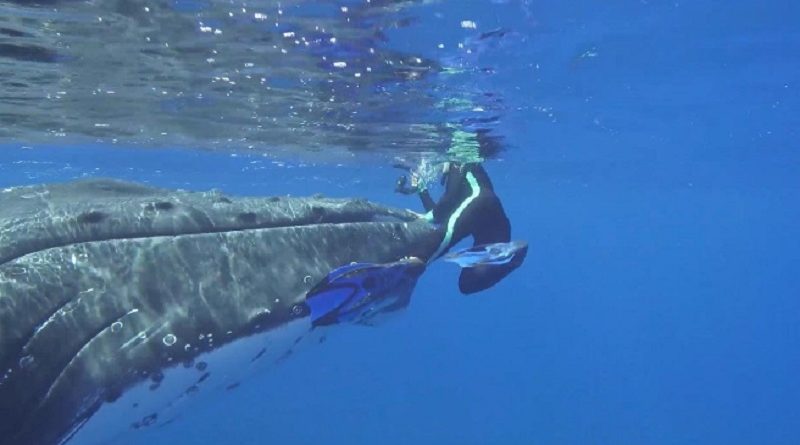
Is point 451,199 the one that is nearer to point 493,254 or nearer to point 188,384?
point 493,254

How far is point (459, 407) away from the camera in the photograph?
64.4 m

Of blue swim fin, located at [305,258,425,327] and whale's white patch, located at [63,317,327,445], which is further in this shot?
blue swim fin, located at [305,258,425,327]

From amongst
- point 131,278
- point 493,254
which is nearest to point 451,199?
point 493,254

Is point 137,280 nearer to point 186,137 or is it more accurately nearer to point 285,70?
point 285,70

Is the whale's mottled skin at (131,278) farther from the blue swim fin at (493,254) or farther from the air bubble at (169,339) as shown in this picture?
the blue swim fin at (493,254)

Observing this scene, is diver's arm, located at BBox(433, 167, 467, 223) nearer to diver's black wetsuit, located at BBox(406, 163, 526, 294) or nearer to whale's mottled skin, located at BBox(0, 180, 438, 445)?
diver's black wetsuit, located at BBox(406, 163, 526, 294)

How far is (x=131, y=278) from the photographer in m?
4.27

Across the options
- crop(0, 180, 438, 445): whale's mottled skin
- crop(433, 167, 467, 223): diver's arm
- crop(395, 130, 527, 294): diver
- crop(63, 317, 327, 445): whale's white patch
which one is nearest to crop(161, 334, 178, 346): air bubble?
crop(0, 180, 438, 445): whale's mottled skin

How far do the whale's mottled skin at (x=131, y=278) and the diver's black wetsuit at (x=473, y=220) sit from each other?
116 centimetres

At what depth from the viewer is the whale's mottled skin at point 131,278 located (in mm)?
3666

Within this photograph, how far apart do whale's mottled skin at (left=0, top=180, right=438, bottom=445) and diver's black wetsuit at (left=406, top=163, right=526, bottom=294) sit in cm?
116

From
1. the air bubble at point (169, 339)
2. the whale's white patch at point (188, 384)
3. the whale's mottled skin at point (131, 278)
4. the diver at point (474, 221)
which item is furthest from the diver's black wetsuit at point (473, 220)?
the air bubble at point (169, 339)

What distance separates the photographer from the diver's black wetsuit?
6758 millimetres

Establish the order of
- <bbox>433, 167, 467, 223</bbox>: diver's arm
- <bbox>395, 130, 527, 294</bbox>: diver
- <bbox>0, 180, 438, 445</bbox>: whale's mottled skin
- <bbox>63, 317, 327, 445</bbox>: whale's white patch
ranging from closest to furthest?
<bbox>0, 180, 438, 445</bbox>: whale's mottled skin < <bbox>63, 317, 327, 445</bbox>: whale's white patch < <bbox>395, 130, 527, 294</bbox>: diver < <bbox>433, 167, 467, 223</bbox>: diver's arm
